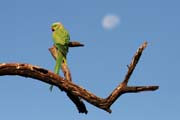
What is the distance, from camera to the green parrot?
8461 millimetres

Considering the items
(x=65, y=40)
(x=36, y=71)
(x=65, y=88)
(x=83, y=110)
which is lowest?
(x=83, y=110)

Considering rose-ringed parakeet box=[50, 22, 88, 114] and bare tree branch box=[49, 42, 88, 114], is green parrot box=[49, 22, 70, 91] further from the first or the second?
bare tree branch box=[49, 42, 88, 114]

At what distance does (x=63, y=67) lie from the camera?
8.58 meters

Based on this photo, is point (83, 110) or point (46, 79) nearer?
point (46, 79)

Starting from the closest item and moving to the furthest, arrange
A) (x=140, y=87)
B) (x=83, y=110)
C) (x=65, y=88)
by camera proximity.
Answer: (x=140, y=87), (x=65, y=88), (x=83, y=110)

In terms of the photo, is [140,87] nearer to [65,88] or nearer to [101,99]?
[101,99]

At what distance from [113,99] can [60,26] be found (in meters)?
2.27

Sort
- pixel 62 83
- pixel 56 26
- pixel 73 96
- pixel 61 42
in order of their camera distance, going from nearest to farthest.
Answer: pixel 62 83
pixel 73 96
pixel 61 42
pixel 56 26

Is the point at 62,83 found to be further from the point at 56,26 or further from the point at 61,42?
the point at 56,26

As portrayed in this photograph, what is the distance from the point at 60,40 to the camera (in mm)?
8469

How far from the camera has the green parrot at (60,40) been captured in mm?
8461


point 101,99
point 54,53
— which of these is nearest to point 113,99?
point 101,99

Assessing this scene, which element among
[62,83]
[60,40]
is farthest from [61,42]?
[62,83]

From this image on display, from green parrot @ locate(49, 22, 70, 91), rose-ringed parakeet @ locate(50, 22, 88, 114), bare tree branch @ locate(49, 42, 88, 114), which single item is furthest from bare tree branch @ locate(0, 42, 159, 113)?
green parrot @ locate(49, 22, 70, 91)
